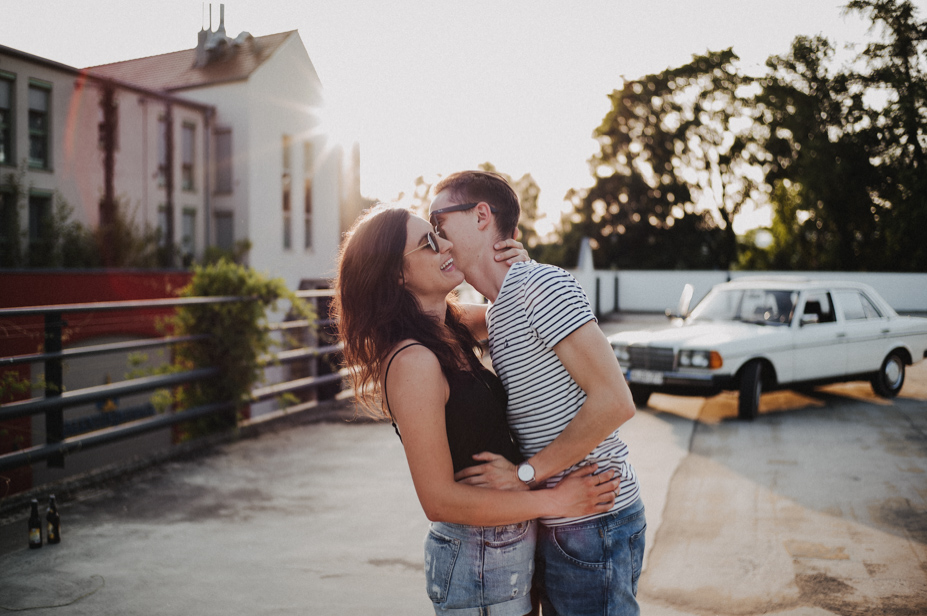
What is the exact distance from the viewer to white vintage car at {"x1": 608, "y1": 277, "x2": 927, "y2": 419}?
26.8ft

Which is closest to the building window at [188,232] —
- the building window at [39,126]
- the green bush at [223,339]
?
the building window at [39,126]

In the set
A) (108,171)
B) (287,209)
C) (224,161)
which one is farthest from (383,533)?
(287,209)

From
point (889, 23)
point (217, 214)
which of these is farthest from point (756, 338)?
point (889, 23)

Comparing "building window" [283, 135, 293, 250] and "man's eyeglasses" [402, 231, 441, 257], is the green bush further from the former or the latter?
"building window" [283, 135, 293, 250]

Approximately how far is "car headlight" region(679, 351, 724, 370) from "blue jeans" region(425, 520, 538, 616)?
6702 mm

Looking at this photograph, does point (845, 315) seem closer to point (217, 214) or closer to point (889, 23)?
point (217, 214)

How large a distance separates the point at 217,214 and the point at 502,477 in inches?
891

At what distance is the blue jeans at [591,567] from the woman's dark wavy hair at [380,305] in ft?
1.73

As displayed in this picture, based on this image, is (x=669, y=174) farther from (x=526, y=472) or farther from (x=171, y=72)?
(x=526, y=472)

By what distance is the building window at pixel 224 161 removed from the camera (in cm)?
2211

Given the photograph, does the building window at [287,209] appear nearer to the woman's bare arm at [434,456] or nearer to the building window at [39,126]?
the building window at [39,126]

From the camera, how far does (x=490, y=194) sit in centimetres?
217

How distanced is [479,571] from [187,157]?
21.9 metres

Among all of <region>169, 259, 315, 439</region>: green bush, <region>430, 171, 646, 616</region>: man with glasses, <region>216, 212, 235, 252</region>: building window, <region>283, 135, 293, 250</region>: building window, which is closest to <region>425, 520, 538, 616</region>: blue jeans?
<region>430, 171, 646, 616</region>: man with glasses
